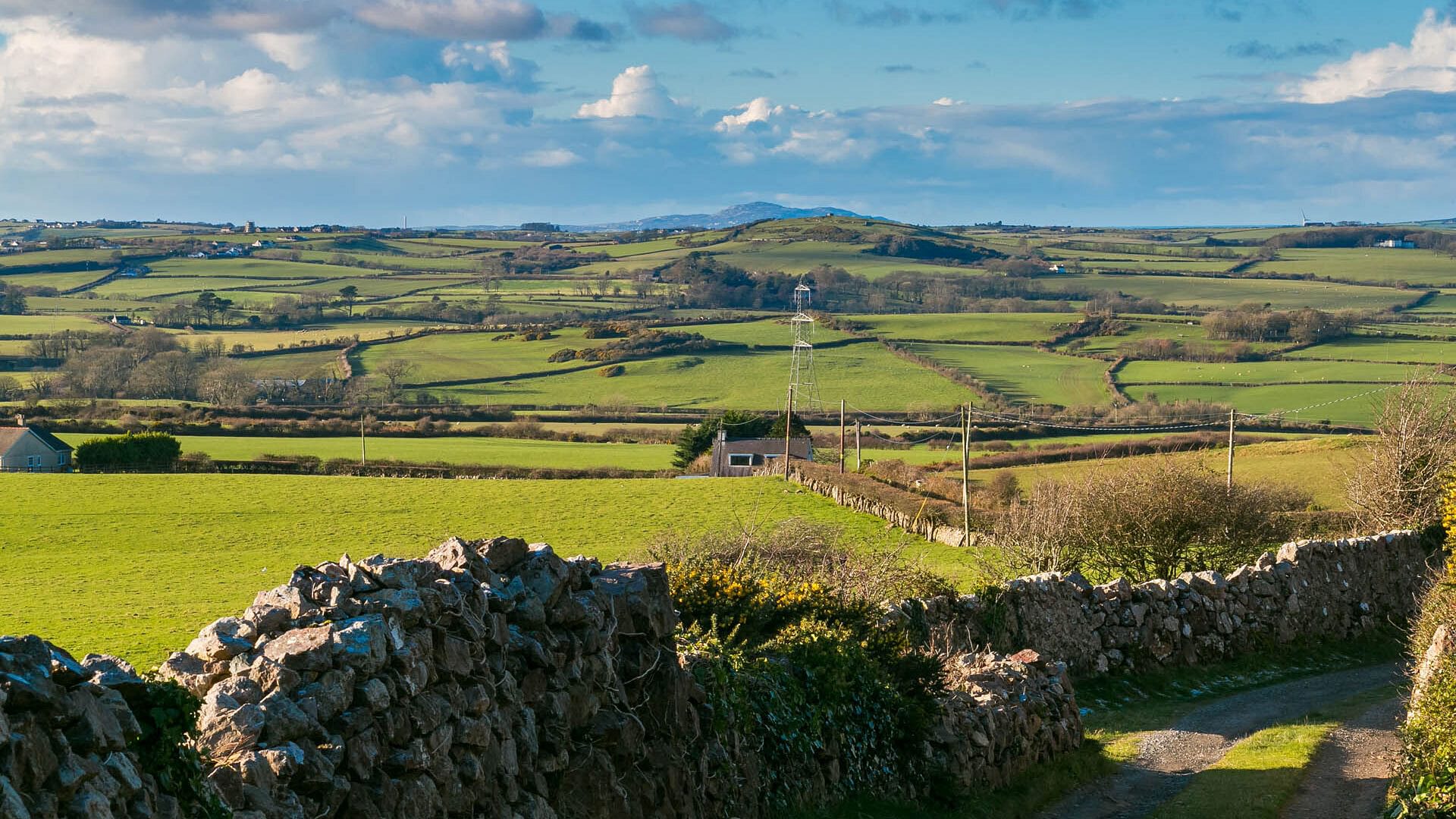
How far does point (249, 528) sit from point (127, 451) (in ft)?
78.2

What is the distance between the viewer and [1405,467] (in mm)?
33938

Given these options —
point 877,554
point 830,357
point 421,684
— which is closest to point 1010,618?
point 877,554

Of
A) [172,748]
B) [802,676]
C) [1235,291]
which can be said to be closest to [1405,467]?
[802,676]

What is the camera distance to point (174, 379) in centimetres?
10525

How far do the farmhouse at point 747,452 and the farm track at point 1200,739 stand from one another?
48876 mm

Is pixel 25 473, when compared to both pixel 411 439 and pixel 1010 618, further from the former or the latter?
pixel 1010 618

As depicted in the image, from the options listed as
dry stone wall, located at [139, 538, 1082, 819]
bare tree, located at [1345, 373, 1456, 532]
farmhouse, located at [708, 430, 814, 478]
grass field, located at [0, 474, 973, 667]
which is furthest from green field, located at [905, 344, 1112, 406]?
dry stone wall, located at [139, 538, 1082, 819]

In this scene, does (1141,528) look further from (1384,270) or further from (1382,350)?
(1384,270)

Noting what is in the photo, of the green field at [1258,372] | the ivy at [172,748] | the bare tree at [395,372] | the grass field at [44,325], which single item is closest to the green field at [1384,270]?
the green field at [1258,372]

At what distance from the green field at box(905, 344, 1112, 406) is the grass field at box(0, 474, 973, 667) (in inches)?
1603

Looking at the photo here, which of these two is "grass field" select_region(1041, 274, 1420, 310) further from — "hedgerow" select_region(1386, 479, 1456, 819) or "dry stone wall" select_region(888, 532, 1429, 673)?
"hedgerow" select_region(1386, 479, 1456, 819)

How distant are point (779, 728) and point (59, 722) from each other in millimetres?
7808

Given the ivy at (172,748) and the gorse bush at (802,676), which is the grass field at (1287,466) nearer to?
the gorse bush at (802,676)

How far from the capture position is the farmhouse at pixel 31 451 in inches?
2689
